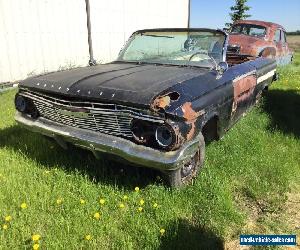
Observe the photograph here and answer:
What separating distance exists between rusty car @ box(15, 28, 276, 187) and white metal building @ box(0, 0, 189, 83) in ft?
17.1

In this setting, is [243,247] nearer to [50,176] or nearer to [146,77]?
[146,77]

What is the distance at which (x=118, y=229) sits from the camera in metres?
3.10

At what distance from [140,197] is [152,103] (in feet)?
3.33

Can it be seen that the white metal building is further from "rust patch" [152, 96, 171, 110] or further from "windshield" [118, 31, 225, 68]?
"rust patch" [152, 96, 171, 110]

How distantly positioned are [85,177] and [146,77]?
1219 millimetres

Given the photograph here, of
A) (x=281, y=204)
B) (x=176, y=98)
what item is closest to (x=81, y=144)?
(x=176, y=98)

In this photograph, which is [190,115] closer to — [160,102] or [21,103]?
[160,102]

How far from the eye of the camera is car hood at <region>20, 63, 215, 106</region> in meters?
3.27

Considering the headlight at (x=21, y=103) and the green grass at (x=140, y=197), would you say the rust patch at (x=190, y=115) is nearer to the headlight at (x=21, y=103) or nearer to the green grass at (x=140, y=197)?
the green grass at (x=140, y=197)

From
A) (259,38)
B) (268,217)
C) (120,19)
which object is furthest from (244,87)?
(120,19)

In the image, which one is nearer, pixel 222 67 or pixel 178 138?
pixel 178 138

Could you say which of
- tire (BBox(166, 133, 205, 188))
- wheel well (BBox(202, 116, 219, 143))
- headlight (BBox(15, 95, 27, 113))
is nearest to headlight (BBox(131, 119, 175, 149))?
tire (BBox(166, 133, 205, 188))

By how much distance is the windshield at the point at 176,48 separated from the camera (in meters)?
4.45

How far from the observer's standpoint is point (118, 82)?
358cm
